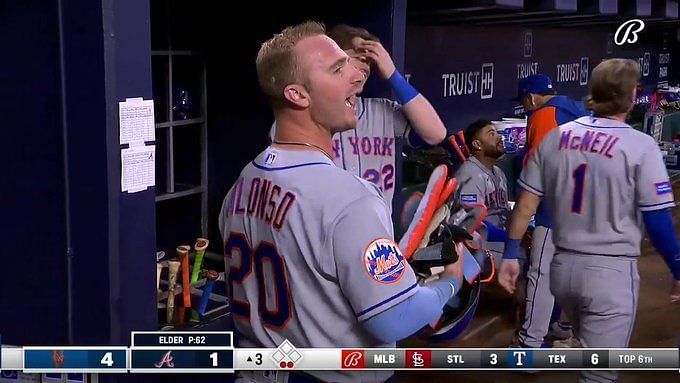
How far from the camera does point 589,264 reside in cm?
206

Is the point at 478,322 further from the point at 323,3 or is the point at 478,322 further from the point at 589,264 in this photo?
the point at 323,3

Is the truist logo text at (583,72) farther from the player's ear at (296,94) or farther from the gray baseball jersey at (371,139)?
the player's ear at (296,94)

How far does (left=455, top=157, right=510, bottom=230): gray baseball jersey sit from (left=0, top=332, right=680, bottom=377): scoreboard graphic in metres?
1.29

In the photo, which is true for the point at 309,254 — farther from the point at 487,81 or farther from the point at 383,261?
the point at 487,81

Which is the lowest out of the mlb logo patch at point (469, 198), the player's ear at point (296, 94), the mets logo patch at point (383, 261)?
the mlb logo patch at point (469, 198)

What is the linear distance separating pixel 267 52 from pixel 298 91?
0.30 feet

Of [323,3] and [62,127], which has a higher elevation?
[323,3]

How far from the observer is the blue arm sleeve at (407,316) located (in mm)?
1135

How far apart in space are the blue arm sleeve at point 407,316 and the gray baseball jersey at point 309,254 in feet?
0.04

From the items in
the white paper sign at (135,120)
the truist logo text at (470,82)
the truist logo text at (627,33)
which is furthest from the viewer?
the truist logo text at (627,33)

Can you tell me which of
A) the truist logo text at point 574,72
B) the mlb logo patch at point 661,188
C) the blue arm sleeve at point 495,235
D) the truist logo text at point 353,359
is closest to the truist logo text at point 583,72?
the truist logo text at point 574,72

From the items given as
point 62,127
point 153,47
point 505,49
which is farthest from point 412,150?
point 62,127

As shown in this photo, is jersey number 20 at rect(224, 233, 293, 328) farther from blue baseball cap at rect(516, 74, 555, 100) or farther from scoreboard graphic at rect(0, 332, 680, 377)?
blue baseball cap at rect(516, 74, 555, 100)

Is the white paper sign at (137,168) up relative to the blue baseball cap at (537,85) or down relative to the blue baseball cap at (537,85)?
down
